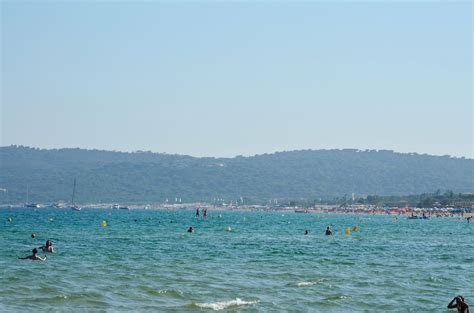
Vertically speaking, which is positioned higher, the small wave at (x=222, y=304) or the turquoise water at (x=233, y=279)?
the turquoise water at (x=233, y=279)

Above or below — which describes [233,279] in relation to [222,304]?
above

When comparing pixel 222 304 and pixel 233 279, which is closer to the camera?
pixel 222 304

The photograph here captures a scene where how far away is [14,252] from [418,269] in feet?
85.8

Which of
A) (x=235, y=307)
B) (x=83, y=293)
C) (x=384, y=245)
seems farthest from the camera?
(x=384, y=245)

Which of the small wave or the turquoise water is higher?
the turquoise water

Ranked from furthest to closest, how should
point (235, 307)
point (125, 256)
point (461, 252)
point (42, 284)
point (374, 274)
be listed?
1. point (461, 252)
2. point (125, 256)
3. point (374, 274)
4. point (42, 284)
5. point (235, 307)

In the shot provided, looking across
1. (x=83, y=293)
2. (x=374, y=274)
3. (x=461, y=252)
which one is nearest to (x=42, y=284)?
(x=83, y=293)

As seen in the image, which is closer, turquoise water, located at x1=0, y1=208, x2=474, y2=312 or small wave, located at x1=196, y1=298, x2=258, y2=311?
small wave, located at x1=196, y1=298, x2=258, y2=311

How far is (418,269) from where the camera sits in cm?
4297

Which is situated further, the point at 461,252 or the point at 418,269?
the point at 461,252

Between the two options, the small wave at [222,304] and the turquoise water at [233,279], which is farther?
the turquoise water at [233,279]

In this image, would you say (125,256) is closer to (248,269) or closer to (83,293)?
(248,269)

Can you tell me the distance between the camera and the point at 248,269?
135ft

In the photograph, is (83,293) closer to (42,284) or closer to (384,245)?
(42,284)
